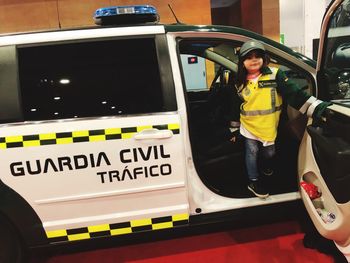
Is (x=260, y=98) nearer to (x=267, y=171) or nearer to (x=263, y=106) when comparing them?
(x=263, y=106)

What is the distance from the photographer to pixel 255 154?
1.90 metres

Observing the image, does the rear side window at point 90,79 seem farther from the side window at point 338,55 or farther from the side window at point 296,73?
the side window at point 338,55

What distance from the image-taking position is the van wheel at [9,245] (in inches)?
66.0

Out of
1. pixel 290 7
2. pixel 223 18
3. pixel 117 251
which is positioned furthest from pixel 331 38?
pixel 223 18

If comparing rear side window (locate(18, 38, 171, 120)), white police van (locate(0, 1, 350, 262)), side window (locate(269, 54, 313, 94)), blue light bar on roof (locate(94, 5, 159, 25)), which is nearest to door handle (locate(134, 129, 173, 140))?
white police van (locate(0, 1, 350, 262))

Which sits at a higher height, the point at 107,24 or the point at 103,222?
the point at 107,24

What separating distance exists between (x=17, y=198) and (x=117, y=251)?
737 mm

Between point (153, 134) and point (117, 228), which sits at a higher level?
point (153, 134)

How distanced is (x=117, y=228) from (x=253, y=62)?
116cm

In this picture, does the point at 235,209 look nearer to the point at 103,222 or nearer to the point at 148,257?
the point at 148,257

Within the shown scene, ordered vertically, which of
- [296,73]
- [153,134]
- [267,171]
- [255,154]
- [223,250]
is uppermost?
[296,73]

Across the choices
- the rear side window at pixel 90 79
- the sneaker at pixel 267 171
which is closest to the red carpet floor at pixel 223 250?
the sneaker at pixel 267 171

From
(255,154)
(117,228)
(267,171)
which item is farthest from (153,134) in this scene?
(267,171)

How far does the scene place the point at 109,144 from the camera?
1614mm
